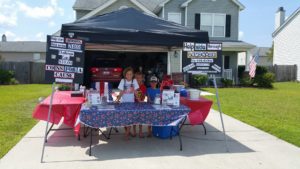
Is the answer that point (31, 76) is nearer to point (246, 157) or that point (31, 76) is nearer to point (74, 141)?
point (74, 141)

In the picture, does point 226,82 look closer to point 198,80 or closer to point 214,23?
point 198,80

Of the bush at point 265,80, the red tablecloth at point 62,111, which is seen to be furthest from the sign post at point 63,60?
the bush at point 265,80

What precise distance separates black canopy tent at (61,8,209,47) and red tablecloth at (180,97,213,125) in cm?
139

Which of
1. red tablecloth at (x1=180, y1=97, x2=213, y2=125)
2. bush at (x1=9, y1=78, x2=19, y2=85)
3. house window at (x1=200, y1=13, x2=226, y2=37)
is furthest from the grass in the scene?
house window at (x1=200, y1=13, x2=226, y2=37)

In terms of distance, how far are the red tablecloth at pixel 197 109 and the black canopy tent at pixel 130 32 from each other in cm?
139

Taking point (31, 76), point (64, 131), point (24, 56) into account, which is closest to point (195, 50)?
point (64, 131)

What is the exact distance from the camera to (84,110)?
527cm

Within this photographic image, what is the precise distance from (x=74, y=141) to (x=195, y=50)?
2.98 meters

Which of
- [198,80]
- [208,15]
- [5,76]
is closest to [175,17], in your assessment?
[208,15]

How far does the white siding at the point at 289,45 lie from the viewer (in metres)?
27.6

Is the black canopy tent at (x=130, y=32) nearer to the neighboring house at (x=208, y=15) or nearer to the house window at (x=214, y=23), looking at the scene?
the neighboring house at (x=208, y=15)

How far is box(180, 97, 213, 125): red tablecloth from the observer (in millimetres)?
6793

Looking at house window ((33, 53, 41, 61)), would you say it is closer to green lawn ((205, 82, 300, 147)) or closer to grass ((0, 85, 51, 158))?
grass ((0, 85, 51, 158))

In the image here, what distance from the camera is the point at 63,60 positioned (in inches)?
206
